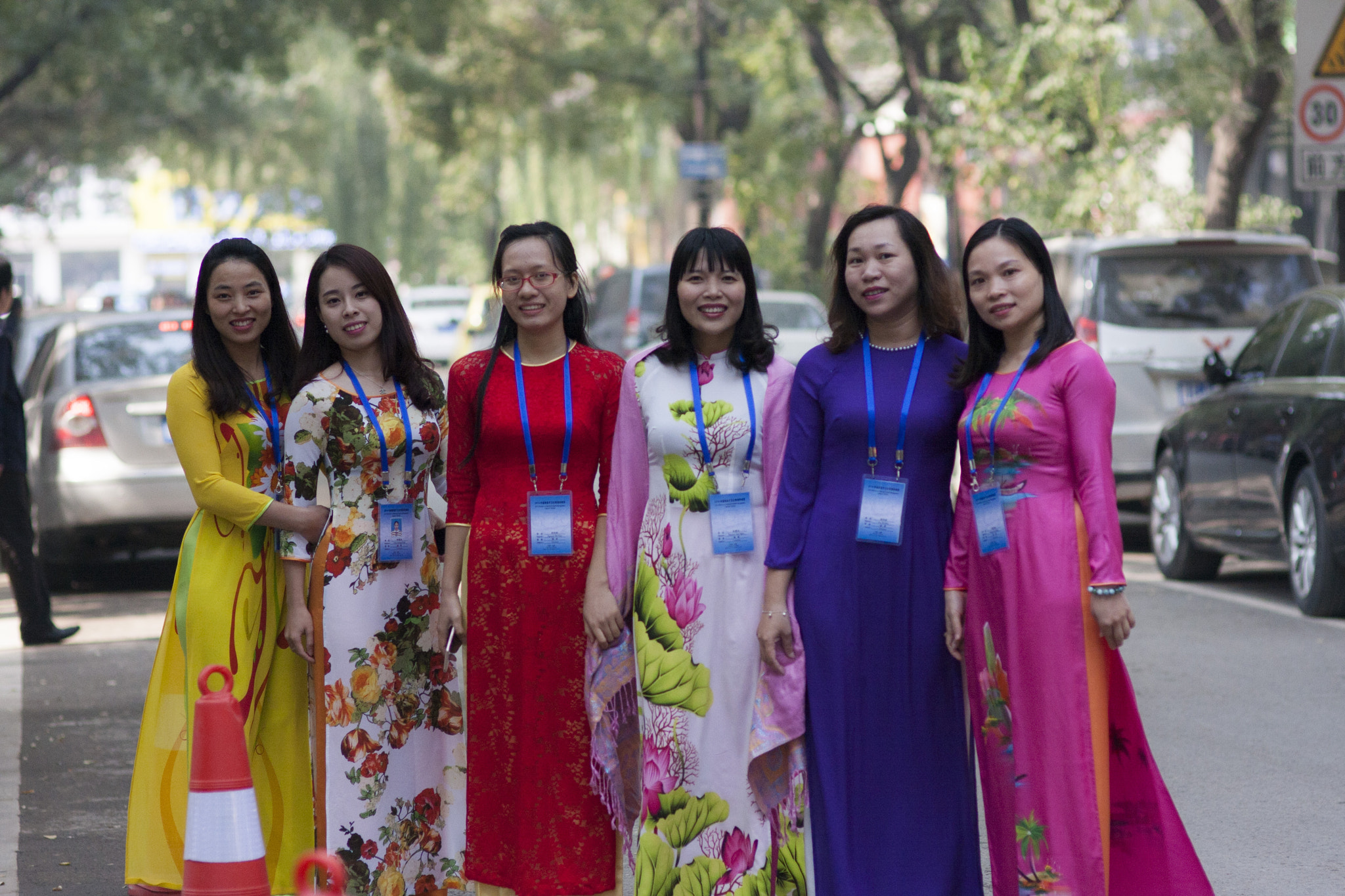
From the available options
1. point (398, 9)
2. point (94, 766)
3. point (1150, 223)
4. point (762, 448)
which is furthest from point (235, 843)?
point (398, 9)

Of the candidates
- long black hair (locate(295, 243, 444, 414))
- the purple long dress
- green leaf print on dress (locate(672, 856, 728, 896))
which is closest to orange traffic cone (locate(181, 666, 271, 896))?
green leaf print on dress (locate(672, 856, 728, 896))

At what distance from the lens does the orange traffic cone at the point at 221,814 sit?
356cm

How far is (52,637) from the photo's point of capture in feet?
29.9

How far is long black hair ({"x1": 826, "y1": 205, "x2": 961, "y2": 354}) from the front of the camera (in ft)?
13.8

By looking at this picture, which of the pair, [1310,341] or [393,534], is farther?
[1310,341]

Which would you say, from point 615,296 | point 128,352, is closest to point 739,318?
point 128,352

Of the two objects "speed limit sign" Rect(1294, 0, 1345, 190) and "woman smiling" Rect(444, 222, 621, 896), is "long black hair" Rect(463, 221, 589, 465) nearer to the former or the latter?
"woman smiling" Rect(444, 222, 621, 896)

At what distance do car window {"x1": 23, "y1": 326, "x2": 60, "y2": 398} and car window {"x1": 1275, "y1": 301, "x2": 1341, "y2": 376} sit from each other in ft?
26.5

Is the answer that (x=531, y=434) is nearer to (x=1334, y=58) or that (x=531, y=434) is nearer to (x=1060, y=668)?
(x=1060, y=668)

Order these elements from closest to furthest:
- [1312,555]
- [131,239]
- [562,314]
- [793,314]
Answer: [562,314] → [1312,555] → [793,314] → [131,239]

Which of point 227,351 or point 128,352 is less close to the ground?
point 128,352

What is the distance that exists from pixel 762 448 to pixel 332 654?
1311 mm

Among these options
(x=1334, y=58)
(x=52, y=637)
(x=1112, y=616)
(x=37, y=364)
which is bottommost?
(x=52, y=637)

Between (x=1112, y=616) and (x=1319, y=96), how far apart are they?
765 cm
